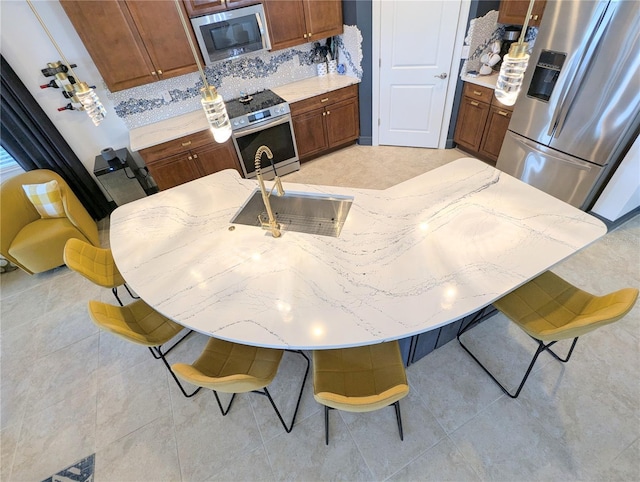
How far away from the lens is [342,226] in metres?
1.87

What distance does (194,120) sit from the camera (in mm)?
3430

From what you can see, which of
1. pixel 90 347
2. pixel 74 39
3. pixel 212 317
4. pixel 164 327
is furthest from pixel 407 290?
pixel 74 39

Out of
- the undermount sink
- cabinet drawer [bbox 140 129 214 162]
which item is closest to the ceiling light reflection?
the undermount sink

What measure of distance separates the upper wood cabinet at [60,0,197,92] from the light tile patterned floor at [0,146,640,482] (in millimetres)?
2352

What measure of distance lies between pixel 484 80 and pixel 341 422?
3.52 meters

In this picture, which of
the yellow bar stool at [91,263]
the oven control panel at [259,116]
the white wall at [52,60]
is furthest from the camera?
the oven control panel at [259,116]

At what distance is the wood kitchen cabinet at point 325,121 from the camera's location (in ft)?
12.3

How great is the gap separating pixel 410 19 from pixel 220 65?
2.11 metres

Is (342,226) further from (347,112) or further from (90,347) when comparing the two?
(347,112)

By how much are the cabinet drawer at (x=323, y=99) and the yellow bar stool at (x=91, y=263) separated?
2.50m

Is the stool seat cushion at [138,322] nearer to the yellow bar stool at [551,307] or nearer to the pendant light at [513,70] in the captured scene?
the yellow bar stool at [551,307]

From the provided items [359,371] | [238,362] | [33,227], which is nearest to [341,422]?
[359,371]

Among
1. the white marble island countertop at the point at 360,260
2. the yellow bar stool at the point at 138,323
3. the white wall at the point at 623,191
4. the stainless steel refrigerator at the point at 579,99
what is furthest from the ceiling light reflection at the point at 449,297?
the white wall at the point at 623,191

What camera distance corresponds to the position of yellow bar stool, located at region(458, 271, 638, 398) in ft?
4.66
